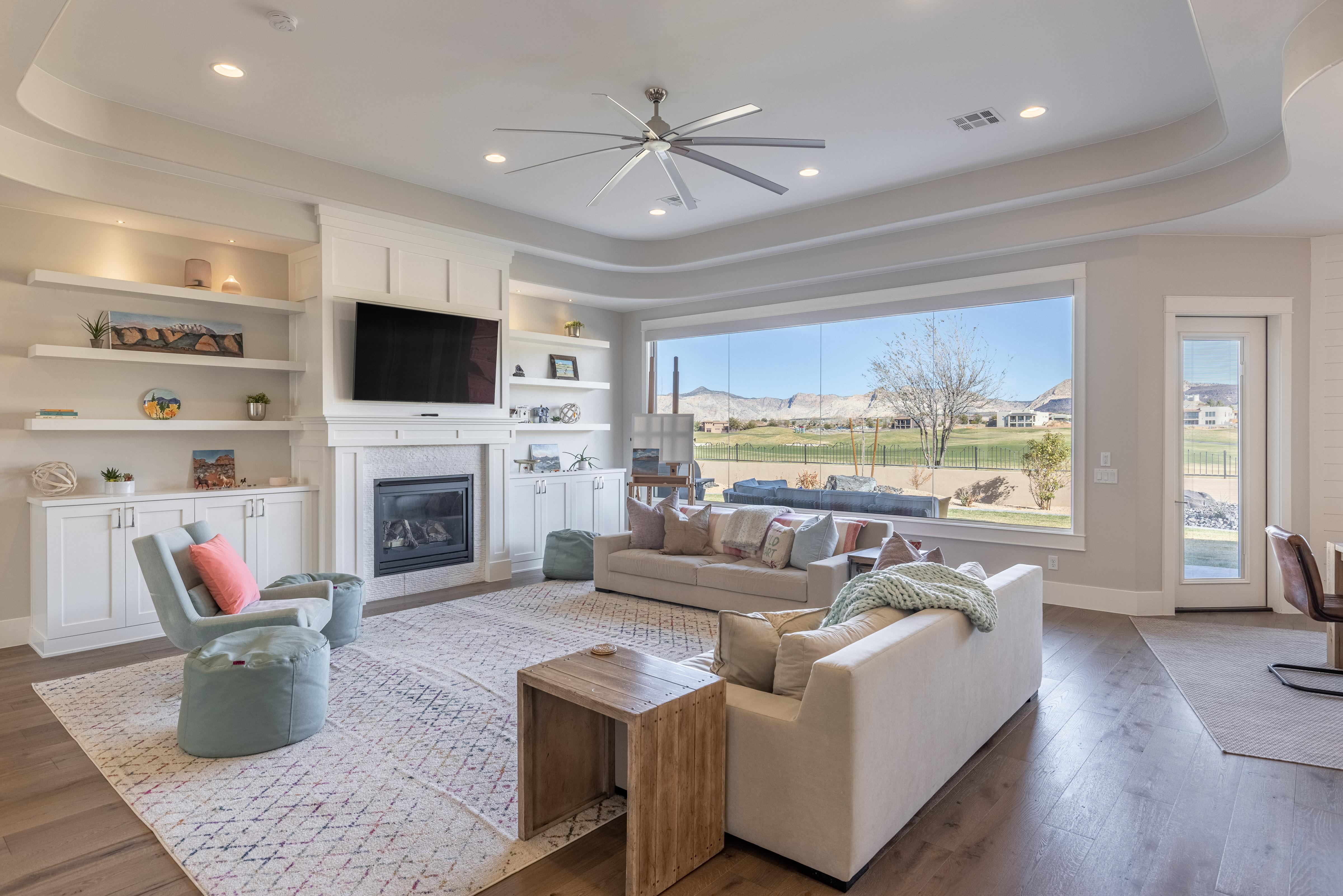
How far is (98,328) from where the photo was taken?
4.84m

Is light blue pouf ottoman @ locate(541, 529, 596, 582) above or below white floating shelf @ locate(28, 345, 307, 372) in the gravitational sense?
below

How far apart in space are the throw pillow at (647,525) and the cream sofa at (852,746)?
3.50 metres

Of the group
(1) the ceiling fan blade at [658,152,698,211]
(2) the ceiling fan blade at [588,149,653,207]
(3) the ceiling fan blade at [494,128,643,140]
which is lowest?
(1) the ceiling fan blade at [658,152,698,211]

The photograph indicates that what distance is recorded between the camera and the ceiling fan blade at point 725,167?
153 inches

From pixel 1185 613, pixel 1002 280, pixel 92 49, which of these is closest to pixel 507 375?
pixel 92 49

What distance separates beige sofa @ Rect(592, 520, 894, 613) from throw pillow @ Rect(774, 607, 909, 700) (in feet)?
7.21

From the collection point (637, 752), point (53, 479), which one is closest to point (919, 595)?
point (637, 752)

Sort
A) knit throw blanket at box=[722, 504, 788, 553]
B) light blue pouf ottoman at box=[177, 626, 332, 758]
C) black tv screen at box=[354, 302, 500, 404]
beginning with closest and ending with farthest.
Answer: light blue pouf ottoman at box=[177, 626, 332, 758] < knit throw blanket at box=[722, 504, 788, 553] < black tv screen at box=[354, 302, 500, 404]

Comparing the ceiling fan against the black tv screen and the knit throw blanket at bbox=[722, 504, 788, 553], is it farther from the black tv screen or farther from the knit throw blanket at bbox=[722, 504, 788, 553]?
the knit throw blanket at bbox=[722, 504, 788, 553]

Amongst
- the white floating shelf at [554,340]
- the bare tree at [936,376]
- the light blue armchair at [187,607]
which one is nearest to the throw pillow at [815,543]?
the bare tree at [936,376]

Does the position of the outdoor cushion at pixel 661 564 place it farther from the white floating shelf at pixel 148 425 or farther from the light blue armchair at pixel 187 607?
the white floating shelf at pixel 148 425

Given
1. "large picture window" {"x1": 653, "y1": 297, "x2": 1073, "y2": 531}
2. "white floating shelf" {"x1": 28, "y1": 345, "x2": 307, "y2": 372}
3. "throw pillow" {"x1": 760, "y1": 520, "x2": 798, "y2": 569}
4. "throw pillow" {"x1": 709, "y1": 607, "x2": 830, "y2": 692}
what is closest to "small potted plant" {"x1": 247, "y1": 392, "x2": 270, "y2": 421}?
"white floating shelf" {"x1": 28, "y1": 345, "x2": 307, "y2": 372}

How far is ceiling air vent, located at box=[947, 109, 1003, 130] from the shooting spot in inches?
174

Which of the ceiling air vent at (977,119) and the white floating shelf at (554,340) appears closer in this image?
the ceiling air vent at (977,119)
